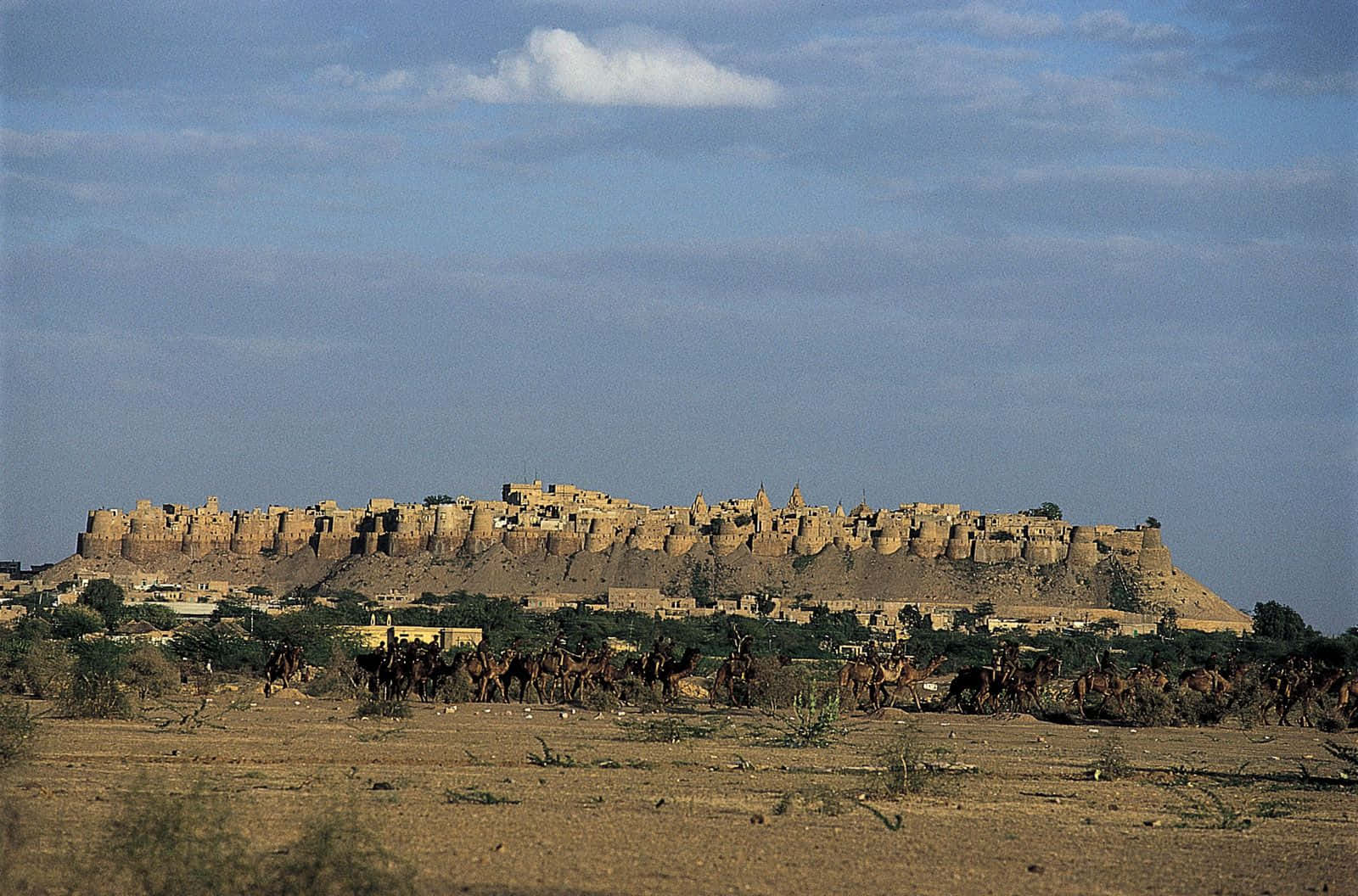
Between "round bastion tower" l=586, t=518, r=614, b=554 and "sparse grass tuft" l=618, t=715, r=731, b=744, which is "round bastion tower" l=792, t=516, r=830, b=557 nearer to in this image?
"round bastion tower" l=586, t=518, r=614, b=554

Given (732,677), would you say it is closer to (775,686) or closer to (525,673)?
(775,686)

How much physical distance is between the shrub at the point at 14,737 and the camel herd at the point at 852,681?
35.2ft

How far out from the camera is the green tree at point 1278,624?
8362cm

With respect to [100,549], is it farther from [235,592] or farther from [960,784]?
[960,784]

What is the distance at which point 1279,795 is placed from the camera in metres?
17.2

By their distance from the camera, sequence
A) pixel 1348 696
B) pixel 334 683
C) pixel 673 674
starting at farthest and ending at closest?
pixel 334 683, pixel 673 674, pixel 1348 696

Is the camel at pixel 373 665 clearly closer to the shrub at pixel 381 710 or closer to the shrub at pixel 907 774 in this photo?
the shrub at pixel 381 710

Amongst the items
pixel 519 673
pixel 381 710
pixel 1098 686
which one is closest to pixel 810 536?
pixel 1098 686

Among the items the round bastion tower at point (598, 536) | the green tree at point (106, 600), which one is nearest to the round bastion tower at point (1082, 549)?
the round bastion tower at point (598, 536)

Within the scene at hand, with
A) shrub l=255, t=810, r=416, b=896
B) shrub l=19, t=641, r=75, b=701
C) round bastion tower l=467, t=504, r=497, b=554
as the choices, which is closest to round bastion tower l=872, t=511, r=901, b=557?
round bastion tower l=467, t=504, r=497, b=554

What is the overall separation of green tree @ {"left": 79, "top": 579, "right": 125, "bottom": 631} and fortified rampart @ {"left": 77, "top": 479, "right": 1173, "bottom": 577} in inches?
1207

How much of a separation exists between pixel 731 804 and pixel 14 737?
6017mm

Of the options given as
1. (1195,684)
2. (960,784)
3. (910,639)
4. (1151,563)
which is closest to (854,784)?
(960,784)

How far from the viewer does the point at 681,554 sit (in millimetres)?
112438
